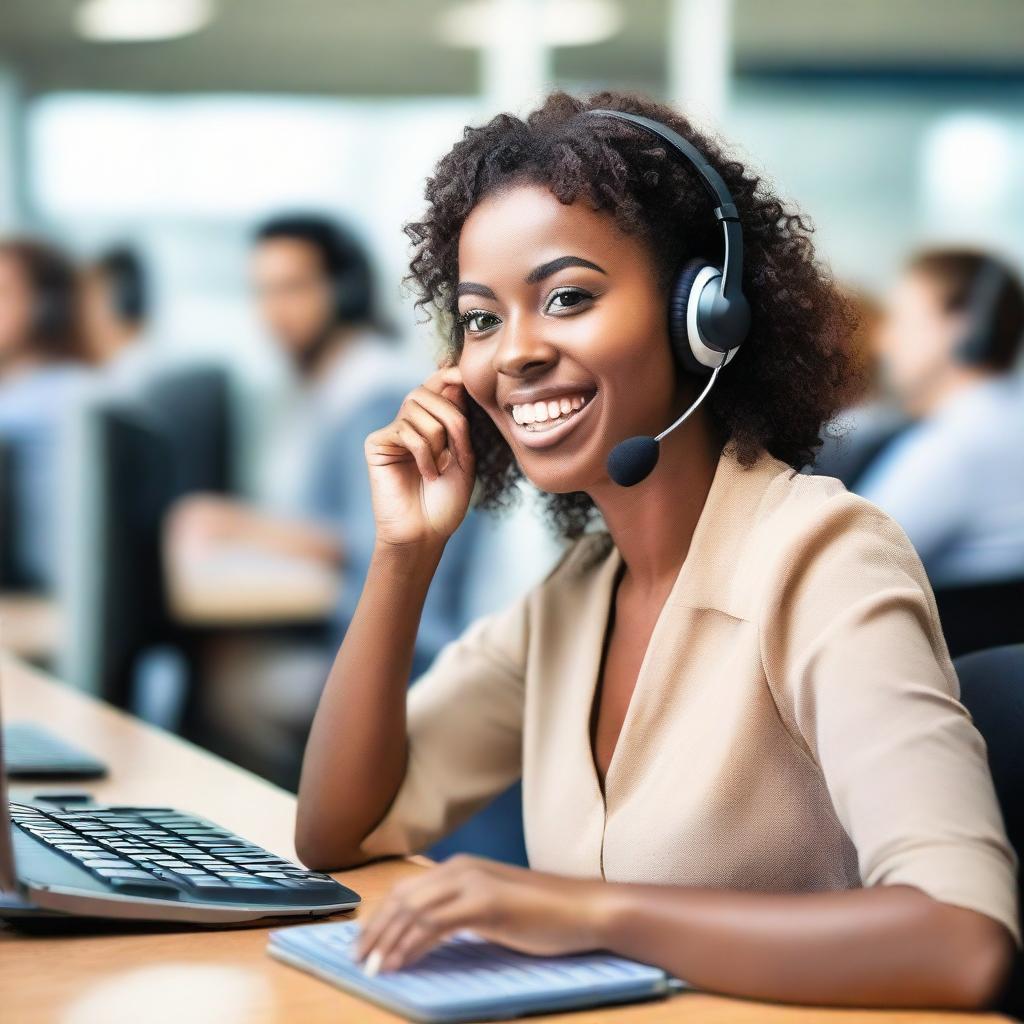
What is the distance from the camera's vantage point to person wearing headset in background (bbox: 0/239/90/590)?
3.39 m

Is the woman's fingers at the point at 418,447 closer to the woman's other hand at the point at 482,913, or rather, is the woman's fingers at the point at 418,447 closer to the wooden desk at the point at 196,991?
the wooden desk at the point at 196,991

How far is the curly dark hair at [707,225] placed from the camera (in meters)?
1.19

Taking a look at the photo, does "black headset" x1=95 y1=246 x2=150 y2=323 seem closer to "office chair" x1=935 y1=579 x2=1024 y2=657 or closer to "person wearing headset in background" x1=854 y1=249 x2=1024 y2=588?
"person wearing headset in background" x1=854 y1=249 x2=1024 y2=588

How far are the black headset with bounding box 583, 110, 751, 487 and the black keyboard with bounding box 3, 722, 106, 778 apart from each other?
70 cm

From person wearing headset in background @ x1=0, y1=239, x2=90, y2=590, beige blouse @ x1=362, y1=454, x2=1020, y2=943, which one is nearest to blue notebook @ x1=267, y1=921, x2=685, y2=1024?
beige blouse @ x1=362, y1=454, x2=1020, y2=943

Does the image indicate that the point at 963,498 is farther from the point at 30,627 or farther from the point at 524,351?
the point at 524,351

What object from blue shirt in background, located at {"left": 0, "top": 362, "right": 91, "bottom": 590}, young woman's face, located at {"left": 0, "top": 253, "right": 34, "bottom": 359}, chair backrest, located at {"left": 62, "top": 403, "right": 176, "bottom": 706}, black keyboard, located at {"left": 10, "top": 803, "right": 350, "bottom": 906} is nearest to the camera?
black keyboard, located at {"left": 10, "top": 803, "right": 350, "bottom": 906}

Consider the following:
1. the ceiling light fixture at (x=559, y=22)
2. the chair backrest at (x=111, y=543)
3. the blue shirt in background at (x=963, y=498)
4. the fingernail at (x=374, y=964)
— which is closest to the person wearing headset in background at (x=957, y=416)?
the blue shirt in background at (x=963, y=498)

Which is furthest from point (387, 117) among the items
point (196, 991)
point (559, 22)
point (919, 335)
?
point (196, 991)

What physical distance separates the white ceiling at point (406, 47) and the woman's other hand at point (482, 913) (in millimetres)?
3657

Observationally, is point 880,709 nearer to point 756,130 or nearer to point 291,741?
point 291,741

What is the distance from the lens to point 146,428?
3.18 m

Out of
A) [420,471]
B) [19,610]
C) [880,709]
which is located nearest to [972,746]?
[880,709]

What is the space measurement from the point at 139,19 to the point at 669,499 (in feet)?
12.5
